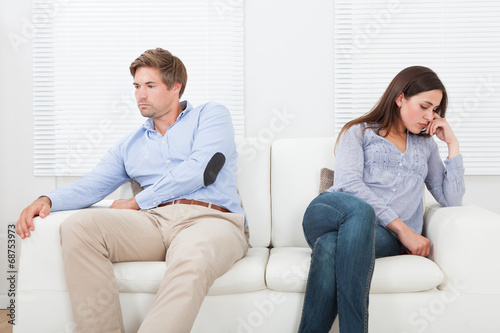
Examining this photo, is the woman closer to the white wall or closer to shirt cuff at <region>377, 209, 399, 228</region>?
shirt cuff at <region>377, 209, 399, 228</region>

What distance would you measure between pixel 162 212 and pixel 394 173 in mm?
959

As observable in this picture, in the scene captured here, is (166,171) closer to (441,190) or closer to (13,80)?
(441,190)

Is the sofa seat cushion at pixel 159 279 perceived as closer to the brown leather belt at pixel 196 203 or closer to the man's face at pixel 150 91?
the brown leather belt at pixel 196 203

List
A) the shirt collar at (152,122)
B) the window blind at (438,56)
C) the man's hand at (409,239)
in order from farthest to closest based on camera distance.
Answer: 1. the window blind at (438,56)
2. the shirt collar at (152,122)
3. the man's hand at (409,239)

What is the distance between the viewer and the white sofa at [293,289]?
1736 mm

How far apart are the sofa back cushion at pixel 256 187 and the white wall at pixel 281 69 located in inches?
18.2

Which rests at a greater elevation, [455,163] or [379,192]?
[455,163]

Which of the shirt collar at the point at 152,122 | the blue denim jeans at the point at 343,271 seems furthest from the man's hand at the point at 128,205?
the blue denim jeans at the point at 343,271

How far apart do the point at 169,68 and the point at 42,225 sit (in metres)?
0.84

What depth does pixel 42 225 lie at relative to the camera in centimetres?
180

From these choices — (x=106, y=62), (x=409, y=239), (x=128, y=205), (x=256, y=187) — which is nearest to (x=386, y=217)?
(x=409, y=239)

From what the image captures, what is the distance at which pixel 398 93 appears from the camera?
204 cm

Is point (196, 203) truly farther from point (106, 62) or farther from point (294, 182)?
point (106, 62)

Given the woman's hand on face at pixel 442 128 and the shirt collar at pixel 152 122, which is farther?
the shirt collar at pixel 152 122
